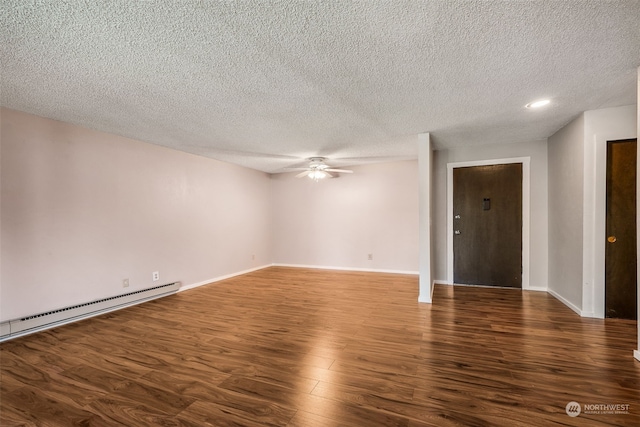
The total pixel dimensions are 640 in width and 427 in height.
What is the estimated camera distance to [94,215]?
10.9ft

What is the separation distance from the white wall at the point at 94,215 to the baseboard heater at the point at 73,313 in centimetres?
8

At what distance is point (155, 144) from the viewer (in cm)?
405

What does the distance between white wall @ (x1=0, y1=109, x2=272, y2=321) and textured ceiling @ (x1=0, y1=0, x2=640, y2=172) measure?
1.19 ft

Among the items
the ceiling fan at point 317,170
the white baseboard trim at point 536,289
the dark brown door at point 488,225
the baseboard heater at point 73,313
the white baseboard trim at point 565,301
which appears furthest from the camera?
the ceiling fan at point 317,170

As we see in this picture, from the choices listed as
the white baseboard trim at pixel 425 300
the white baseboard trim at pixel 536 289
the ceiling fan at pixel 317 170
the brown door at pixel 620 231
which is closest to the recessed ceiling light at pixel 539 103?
the brown door at pixel 620 231

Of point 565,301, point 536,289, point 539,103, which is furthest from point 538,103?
point 536,289

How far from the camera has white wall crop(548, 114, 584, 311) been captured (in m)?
3.12

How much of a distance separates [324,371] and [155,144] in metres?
3.95

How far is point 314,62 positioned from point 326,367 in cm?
229

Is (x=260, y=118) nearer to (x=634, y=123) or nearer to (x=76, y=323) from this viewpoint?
(x=76, y=323)
